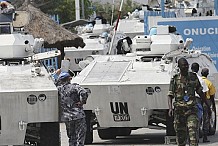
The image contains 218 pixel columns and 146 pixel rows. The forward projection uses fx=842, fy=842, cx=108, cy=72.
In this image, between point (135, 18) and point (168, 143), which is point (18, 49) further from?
point (135, 18)

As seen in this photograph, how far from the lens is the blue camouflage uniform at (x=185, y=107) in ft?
39.2

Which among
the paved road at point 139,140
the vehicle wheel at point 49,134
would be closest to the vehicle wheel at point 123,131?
the paved road at point 139,140

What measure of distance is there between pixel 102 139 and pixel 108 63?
5.34 feet

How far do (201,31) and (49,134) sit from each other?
529 inches

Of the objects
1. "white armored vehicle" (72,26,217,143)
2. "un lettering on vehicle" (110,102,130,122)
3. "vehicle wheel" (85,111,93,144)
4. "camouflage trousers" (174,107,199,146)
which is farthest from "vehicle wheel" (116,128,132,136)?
"camouflage trousers" (174,107,199,146)

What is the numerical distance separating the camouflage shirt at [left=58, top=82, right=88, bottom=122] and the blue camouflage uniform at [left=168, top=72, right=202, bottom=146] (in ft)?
4.35

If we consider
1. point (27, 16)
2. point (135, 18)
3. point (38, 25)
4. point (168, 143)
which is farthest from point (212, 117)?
point (135, 18)

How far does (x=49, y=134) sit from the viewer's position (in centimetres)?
1263

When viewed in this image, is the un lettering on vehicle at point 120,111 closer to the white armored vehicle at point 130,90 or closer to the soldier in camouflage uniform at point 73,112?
the white armored vehicle at point 130,90

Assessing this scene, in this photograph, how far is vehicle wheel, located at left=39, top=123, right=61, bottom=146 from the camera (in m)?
12.6

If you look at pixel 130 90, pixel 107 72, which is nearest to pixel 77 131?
pixel 130 90

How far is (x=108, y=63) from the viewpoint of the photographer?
16125 mm

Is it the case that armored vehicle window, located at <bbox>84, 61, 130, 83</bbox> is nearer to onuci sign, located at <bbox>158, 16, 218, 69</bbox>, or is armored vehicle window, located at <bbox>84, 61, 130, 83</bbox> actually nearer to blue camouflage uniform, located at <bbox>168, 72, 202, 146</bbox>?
blue camouflage uniform, located at <bbox>168, 72, 202, 146</bbox>

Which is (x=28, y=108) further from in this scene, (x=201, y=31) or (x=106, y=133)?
(x=201, y=31)
